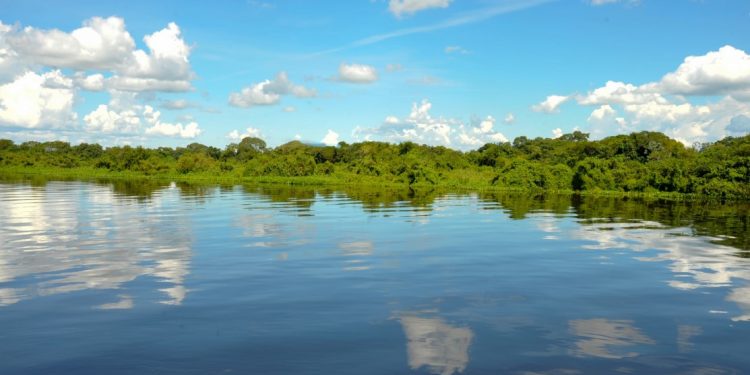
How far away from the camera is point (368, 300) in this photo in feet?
42.8

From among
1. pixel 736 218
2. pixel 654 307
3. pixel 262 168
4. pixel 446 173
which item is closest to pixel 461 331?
pixel 654 307

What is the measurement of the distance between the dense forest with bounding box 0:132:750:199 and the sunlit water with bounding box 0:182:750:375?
3327 cm

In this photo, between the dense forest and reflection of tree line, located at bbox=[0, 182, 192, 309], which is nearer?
reflection of tree line, located at bbox=[0, 182, 192, 309]

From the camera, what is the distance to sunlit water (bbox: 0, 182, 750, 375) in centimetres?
929

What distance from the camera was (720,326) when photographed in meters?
11.4

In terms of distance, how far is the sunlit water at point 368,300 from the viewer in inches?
366

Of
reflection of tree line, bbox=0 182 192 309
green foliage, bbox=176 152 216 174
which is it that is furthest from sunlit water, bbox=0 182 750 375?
green foliage, bbox=176 152 216 174

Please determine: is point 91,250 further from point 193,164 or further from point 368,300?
point 193,164

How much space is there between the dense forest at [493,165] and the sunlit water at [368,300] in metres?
33.3

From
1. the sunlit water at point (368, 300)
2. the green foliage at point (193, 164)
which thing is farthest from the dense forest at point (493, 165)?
the sunlit water at point (368, 300)

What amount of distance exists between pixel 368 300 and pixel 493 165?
88.5 m

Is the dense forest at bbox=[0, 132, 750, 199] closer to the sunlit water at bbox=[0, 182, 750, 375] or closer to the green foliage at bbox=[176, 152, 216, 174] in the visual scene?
the green foliage at bbox=[176, 152, 216, 174]

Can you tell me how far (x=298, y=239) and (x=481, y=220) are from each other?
39.3ft

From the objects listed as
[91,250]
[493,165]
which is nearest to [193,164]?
[493,165]
